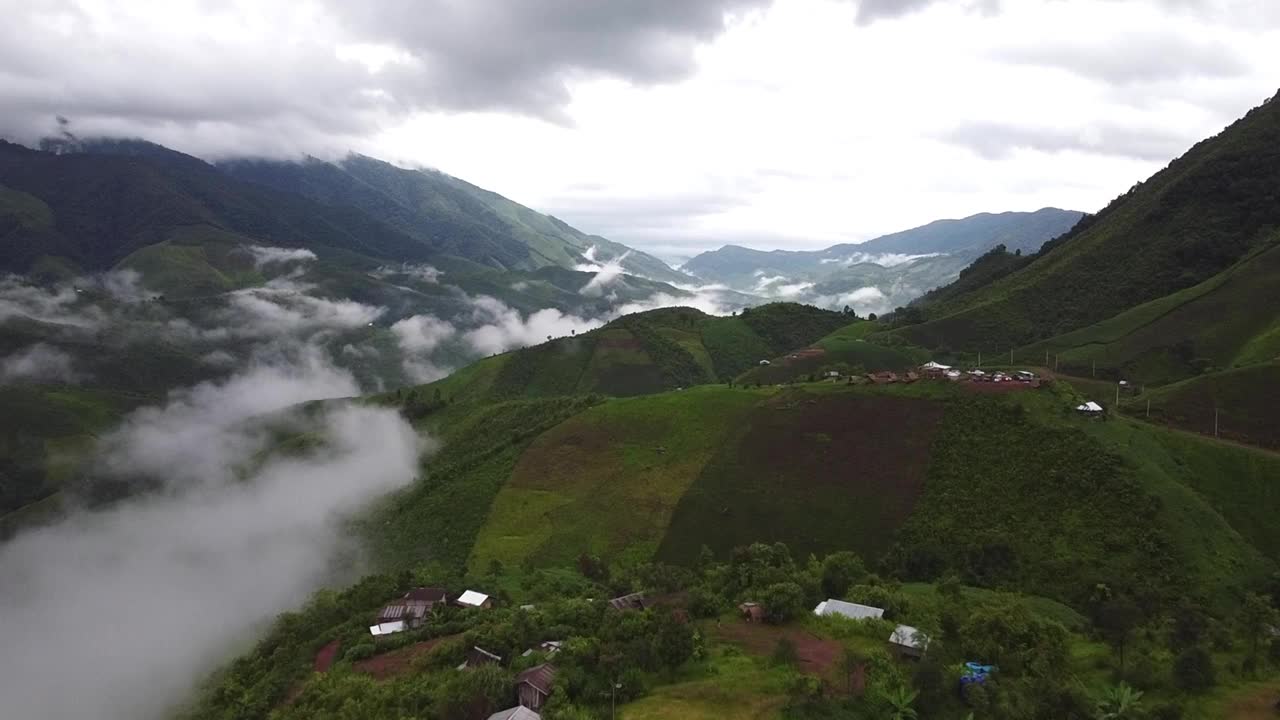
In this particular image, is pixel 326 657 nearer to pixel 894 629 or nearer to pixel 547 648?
pixel 547 648

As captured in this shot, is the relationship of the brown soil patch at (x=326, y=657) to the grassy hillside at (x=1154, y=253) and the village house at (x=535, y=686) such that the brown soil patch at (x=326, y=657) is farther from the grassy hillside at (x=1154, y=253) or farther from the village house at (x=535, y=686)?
the grassy hillside at (x=1154, y=253)

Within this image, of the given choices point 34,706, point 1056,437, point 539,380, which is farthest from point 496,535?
point 539,380

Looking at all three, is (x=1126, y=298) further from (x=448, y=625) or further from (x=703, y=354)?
(x=448, y=625)

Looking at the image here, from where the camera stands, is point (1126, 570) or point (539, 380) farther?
point (539, 380)

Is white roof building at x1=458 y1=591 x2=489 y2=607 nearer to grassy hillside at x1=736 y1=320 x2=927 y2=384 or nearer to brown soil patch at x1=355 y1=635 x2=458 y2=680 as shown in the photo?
brown soil patch at x1=355 y1=635 x2=458 y2=680

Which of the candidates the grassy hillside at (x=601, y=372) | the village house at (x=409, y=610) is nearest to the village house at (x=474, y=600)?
the village house at (x=409, y=610)

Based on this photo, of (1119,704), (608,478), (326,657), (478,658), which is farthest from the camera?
(608,478)

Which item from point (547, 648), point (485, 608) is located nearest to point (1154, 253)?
point (485, 608)
